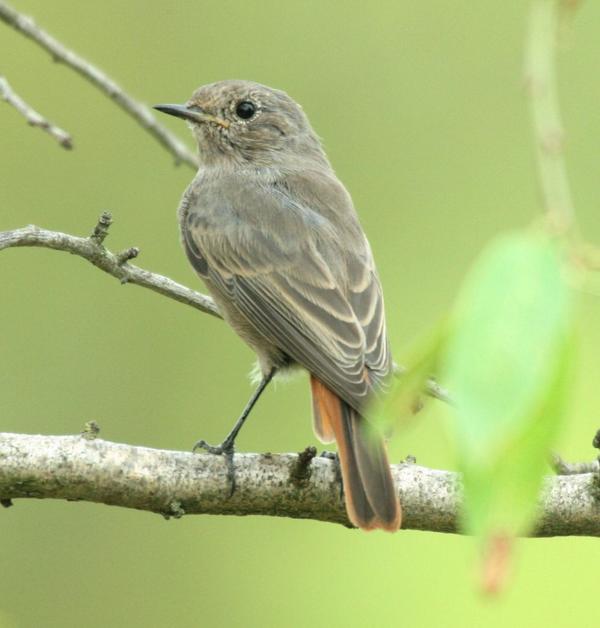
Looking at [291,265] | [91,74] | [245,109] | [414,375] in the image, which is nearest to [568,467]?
[291,265]

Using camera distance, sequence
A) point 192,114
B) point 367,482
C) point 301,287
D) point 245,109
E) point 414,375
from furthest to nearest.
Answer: point 245,109, point 192,114, point 301,287, point 367,482, point 414,375

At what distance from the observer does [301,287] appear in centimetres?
463

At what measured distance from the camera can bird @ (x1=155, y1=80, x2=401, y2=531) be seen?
3955 millimetres

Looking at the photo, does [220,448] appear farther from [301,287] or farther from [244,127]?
[244,127]

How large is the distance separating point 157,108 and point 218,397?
2440 mm

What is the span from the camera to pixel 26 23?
3.95 meters

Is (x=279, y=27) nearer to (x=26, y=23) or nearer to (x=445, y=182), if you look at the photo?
(x=445, y=182)

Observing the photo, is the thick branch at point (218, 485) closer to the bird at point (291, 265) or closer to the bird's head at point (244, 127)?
the bird at point (291, 265)

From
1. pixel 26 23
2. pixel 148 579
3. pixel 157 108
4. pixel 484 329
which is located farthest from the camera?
pixel 148 579

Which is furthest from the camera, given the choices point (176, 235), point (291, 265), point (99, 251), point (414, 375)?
point (176, 235)

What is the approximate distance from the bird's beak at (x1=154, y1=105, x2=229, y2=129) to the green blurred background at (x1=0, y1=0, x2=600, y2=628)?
1.67 meters

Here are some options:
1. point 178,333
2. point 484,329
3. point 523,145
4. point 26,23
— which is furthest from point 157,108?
point 484,329

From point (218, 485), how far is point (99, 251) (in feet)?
3.05

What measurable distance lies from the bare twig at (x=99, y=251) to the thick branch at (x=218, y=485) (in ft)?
2.09
